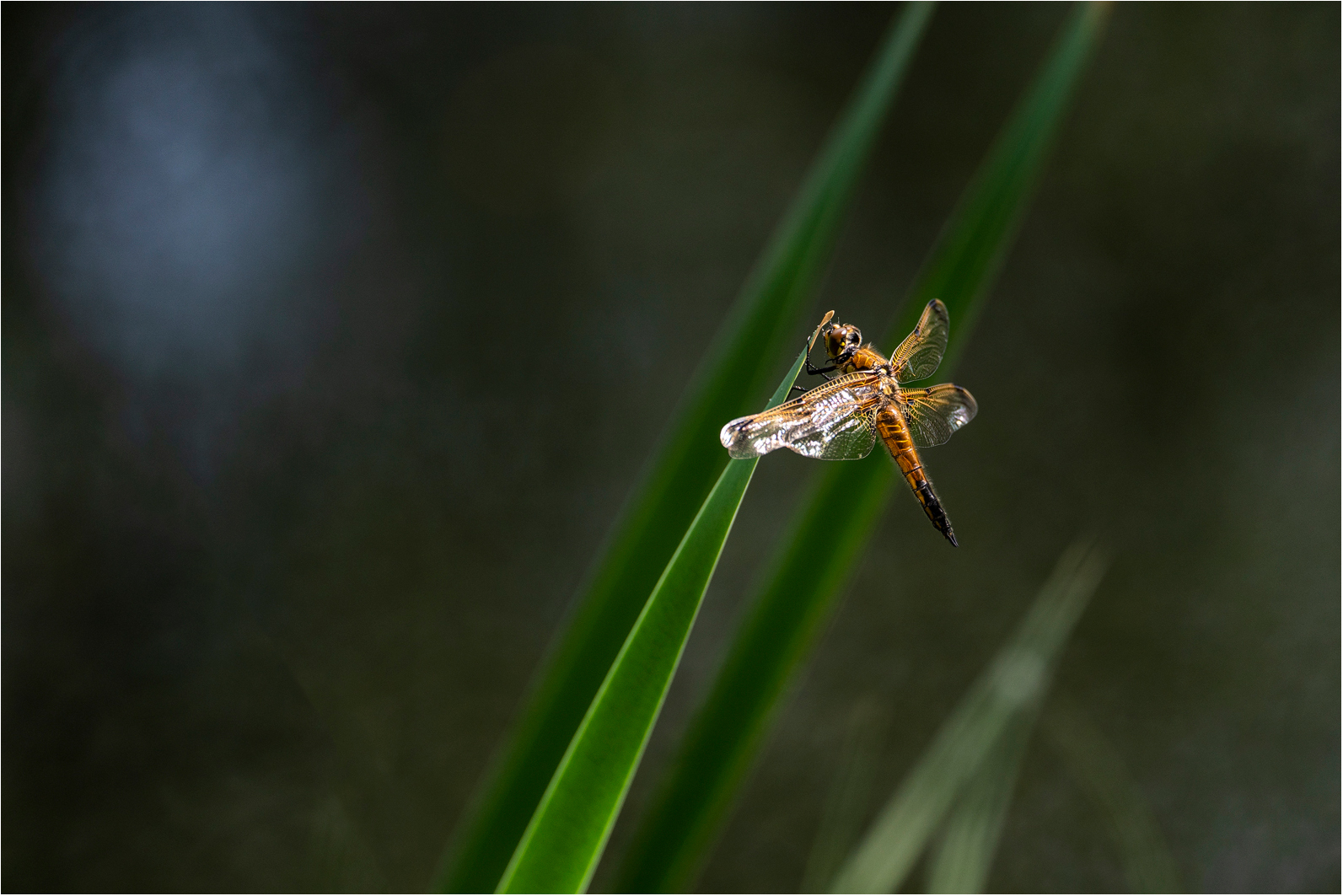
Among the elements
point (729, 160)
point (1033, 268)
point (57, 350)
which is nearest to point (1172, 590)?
point (1033, 268)

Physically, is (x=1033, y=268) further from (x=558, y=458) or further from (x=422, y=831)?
(x=422, y=831)

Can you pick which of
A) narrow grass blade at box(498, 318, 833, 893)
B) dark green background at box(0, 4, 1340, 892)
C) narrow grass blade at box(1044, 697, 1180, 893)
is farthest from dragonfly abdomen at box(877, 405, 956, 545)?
narrow grass blade at box(1044, 697, 1180, 893)

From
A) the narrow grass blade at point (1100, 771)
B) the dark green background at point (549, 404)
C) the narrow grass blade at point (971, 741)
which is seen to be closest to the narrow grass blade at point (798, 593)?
the narrow grass blade at point (971, 741)

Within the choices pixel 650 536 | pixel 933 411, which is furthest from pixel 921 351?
pixel 650 536

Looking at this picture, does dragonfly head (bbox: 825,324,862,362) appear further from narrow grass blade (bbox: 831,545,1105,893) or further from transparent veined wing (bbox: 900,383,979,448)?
narrow grass blade (bbox: 831,545,1105,893)

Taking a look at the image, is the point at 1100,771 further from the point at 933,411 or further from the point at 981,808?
the point at 933,411
